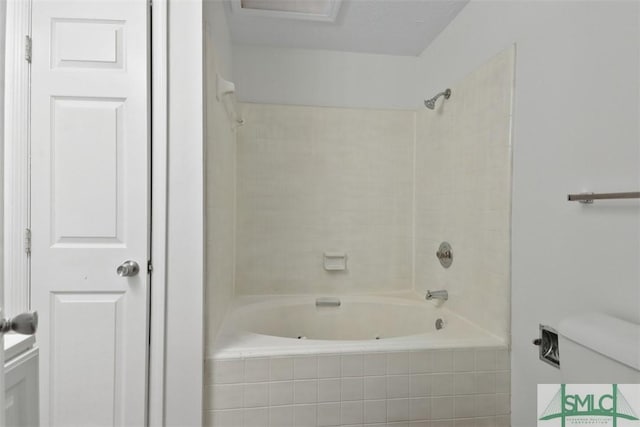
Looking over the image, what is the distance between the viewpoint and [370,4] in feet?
5.99

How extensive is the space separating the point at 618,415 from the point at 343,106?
6.57ft

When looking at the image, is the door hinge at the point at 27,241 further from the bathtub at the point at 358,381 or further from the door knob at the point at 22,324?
the door knob at the point at 22,324

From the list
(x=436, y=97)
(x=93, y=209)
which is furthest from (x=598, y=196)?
(x=93, y=209)

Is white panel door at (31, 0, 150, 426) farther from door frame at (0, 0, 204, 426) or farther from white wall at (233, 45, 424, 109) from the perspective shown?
white wall at (233, 45, 424, 109)

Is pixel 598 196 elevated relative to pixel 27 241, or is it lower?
elevated

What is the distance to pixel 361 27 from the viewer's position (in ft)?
6.70

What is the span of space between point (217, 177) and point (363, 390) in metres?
1.08

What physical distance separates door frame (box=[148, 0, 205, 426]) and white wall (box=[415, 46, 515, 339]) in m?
1.21

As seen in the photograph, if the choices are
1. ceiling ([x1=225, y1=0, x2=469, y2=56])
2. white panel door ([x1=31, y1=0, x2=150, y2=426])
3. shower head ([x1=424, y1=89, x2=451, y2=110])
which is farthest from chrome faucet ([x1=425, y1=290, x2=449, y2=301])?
ceiling ([x1=225, y1=0, x2=469, y2=56])

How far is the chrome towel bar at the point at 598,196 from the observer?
875 millimetres

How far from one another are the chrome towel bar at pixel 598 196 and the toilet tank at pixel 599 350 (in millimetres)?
323

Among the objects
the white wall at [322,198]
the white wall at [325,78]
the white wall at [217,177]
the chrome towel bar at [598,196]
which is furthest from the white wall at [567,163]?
the white wall at [217,177]

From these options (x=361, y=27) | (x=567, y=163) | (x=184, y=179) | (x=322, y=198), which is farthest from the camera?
(x=322, y=198)

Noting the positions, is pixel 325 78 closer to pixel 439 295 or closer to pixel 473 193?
pixel 473 193
